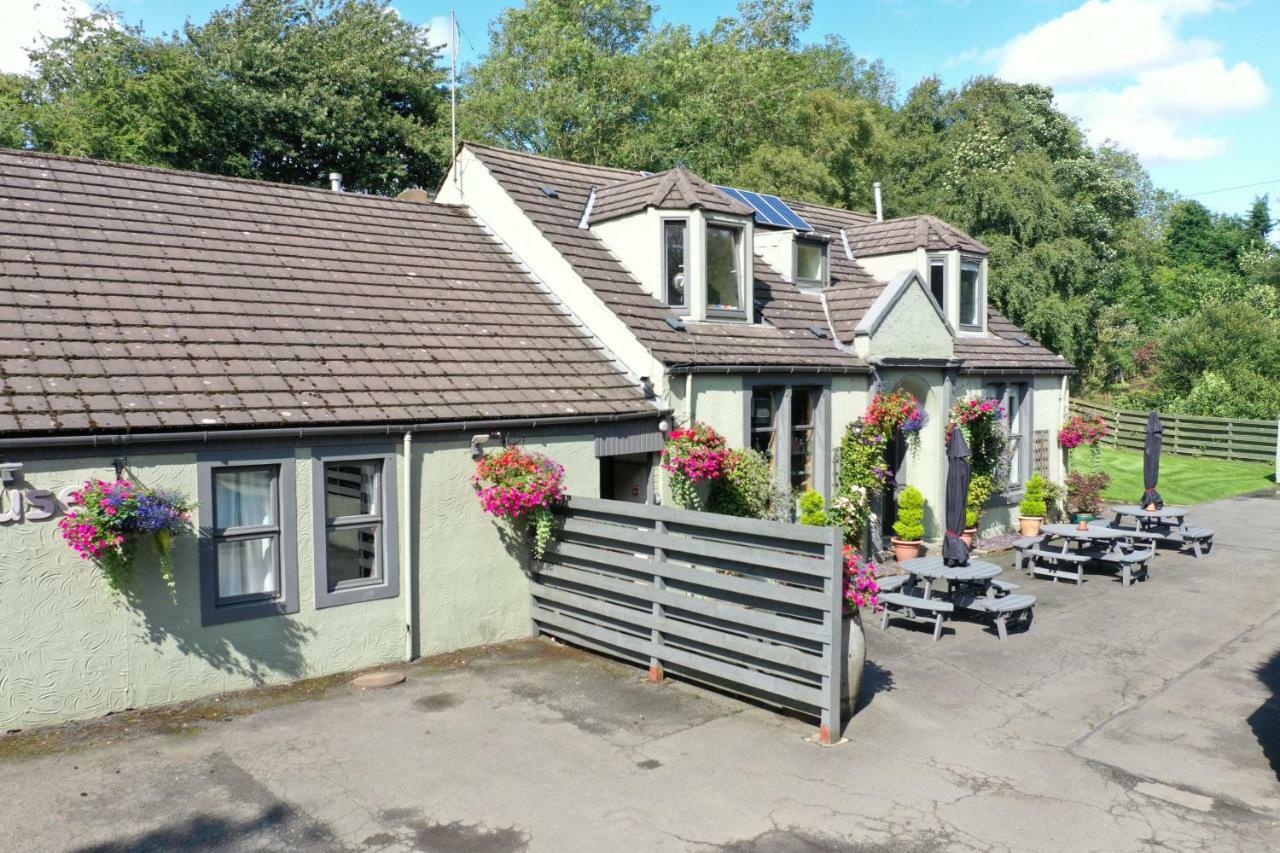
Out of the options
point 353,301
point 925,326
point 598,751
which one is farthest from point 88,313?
point 925,326

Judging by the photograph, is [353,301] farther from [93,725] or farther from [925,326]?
[925,326]

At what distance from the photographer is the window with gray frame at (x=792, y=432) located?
13852 millimetres

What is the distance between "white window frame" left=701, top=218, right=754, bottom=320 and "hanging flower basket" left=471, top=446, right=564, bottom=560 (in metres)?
4.66

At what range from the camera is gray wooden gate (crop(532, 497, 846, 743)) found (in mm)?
7887

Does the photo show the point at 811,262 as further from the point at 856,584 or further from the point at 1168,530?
the point at 856,584

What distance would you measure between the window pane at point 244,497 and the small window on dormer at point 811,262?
35.2ft

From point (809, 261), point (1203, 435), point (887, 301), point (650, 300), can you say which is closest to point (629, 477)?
point (650, 300)

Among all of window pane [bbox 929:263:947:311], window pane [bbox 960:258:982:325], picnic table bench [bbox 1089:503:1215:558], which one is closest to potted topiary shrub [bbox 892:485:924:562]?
picnic table bench [bbox 1089:503:1215:558]

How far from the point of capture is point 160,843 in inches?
235

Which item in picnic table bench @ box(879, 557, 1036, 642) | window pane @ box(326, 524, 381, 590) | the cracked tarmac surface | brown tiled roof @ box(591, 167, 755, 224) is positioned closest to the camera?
the cracked tarmac surface

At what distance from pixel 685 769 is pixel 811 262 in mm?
11896

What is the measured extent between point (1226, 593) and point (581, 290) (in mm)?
10817

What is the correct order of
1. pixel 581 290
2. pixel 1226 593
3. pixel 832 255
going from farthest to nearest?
pixel 832 255 < pixel 1226 593 < pixel 581 290

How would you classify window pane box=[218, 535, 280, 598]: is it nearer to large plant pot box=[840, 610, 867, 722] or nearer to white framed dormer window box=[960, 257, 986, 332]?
large plant pot box=[840, 610, 867, 722]
